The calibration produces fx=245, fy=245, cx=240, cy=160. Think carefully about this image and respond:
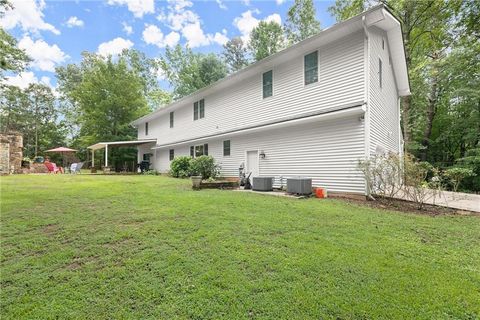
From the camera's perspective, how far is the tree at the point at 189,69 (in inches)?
1076

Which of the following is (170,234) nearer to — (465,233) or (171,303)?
(171,303)

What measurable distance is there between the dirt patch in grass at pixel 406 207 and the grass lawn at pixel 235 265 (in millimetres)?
873

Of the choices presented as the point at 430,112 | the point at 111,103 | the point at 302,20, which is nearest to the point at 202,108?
the point at 111,103

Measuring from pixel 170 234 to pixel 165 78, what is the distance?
34858mm

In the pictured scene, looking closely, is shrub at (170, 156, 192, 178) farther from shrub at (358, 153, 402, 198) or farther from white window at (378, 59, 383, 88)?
white window at (378, 59, 383, 88)

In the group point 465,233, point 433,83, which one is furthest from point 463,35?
point 465,233

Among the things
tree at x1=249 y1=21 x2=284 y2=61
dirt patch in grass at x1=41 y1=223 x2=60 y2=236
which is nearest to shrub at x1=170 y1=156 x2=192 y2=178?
dirt patch in grass at x1=41 y1=223 x2=60 y2=236

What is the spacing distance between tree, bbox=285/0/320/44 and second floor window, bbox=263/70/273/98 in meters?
15.6

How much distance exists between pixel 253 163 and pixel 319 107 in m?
4.23

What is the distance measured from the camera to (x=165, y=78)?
3519cm

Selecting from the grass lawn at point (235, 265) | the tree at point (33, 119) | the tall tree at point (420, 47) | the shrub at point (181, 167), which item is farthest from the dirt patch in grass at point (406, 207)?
the tree at point (33, 119)

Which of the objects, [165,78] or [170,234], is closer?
[170,234]

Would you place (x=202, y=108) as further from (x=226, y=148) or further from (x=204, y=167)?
(x=204, y=167)

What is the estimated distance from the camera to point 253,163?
39.8 ft
